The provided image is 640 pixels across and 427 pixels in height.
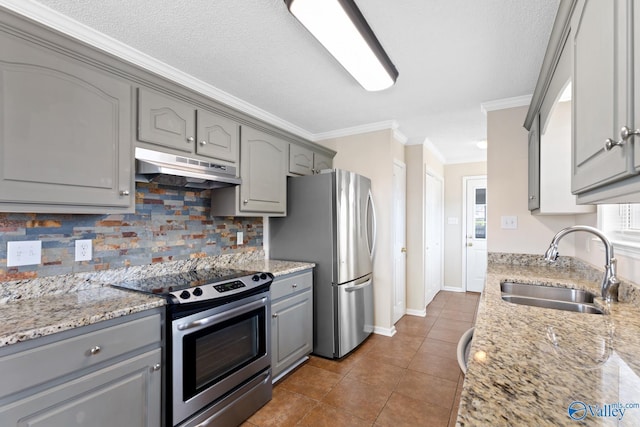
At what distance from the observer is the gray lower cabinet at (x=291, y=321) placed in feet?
7.91

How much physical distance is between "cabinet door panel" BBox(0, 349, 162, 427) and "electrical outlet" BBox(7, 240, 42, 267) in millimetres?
753

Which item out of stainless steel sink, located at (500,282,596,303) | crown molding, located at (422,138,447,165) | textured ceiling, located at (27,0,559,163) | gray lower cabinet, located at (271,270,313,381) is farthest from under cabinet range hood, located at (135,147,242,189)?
crown molding, located at (422,138,447,165)

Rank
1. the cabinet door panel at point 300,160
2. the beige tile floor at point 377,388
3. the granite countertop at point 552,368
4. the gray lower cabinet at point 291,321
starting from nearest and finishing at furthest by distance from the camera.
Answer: the granite countertop at point 552,368
the beige tile floor at point 377,388
the gray lower cabinet at point 291,321
the cabinet door panel at point 300,160

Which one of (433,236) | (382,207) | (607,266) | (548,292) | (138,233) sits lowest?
(548,292)

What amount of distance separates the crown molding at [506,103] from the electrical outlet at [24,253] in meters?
3.45

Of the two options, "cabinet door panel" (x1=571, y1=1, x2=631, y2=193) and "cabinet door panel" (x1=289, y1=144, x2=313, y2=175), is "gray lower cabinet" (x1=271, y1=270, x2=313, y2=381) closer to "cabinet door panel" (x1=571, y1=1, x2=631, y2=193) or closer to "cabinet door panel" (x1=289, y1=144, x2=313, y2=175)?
"cabinet door panel" (x1=289, y1=144, x2=313, y2=175)

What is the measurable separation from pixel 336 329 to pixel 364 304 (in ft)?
1.58

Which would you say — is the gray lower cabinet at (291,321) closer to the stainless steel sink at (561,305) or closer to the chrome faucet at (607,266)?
the stainless steel sink at (561,305)

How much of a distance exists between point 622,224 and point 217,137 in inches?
102

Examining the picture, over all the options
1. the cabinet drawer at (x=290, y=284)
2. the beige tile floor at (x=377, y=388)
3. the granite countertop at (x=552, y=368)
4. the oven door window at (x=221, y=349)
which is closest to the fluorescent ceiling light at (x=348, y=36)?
the granite countertop at (x=552, y=368)

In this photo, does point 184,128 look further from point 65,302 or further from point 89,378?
point 89,378

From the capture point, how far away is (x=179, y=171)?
6.33ft

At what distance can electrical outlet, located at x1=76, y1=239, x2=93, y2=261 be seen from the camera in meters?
1.80

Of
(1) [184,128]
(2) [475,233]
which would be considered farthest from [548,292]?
(2) [475,233]
